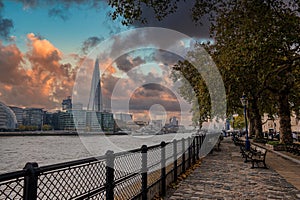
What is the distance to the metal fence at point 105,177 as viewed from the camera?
109 inches

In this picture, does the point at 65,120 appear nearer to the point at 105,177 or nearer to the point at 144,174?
the point at 144,174

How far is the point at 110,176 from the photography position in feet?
15.5

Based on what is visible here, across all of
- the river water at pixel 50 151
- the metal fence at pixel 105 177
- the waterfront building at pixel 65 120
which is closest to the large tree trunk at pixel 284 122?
the river water at pixel 50 151

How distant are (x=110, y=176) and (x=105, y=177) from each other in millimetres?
95

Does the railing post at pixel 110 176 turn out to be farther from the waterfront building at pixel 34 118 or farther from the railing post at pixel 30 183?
the waterfront building at pixel 34 118

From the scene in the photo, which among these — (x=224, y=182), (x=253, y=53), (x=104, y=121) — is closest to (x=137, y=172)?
(x=224, y=182)

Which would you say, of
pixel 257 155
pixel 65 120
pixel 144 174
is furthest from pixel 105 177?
pixel 65 120

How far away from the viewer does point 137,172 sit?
6.44m

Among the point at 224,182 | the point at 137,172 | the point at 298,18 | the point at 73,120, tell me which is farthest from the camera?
the point at 73,120

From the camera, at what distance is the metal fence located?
277 cm

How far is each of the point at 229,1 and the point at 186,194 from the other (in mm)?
7166

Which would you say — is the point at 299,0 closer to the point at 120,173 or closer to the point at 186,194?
the point at 186,194

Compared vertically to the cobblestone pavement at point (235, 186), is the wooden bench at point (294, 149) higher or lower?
higher

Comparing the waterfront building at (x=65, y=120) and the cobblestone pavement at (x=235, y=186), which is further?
the waterfront building at (x=65, y=120)
